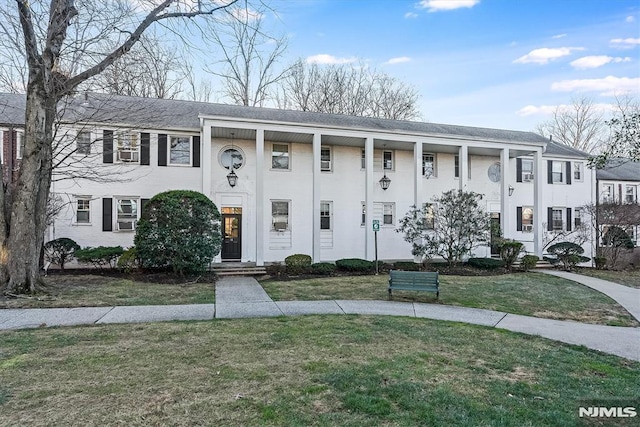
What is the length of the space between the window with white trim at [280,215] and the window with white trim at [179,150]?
4.16m

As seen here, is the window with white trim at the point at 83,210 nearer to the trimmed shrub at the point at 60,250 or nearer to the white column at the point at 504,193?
the trimmed shrub at the point at 60,250

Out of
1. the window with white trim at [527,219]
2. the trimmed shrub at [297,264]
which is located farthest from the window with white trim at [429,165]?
the trimmed shrub at [297,264]

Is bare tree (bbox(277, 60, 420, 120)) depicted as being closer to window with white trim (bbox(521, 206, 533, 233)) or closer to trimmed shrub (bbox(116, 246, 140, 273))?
window with white trim (bbox(521, 206, 533, 233))

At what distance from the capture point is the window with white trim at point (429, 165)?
19094 mm

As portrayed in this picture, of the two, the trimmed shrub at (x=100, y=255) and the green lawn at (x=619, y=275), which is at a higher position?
the trimmed shrub at (x=100, y=255)

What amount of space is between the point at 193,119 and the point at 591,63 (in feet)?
49.2

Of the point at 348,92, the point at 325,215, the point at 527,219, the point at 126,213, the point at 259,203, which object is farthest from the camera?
the point at 348,92

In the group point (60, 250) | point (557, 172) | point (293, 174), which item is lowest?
point (60, 250)

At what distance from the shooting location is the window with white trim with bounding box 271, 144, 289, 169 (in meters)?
17.0

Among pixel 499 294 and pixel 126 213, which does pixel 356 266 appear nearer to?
pixel 499 294

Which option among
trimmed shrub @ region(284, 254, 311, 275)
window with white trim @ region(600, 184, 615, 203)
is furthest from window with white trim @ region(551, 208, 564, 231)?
trimmed shrub @ region(284, 254, 311, 275)

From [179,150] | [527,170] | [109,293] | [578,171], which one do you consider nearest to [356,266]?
[109,293]

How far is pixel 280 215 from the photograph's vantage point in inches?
669

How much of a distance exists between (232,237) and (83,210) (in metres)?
5.90
